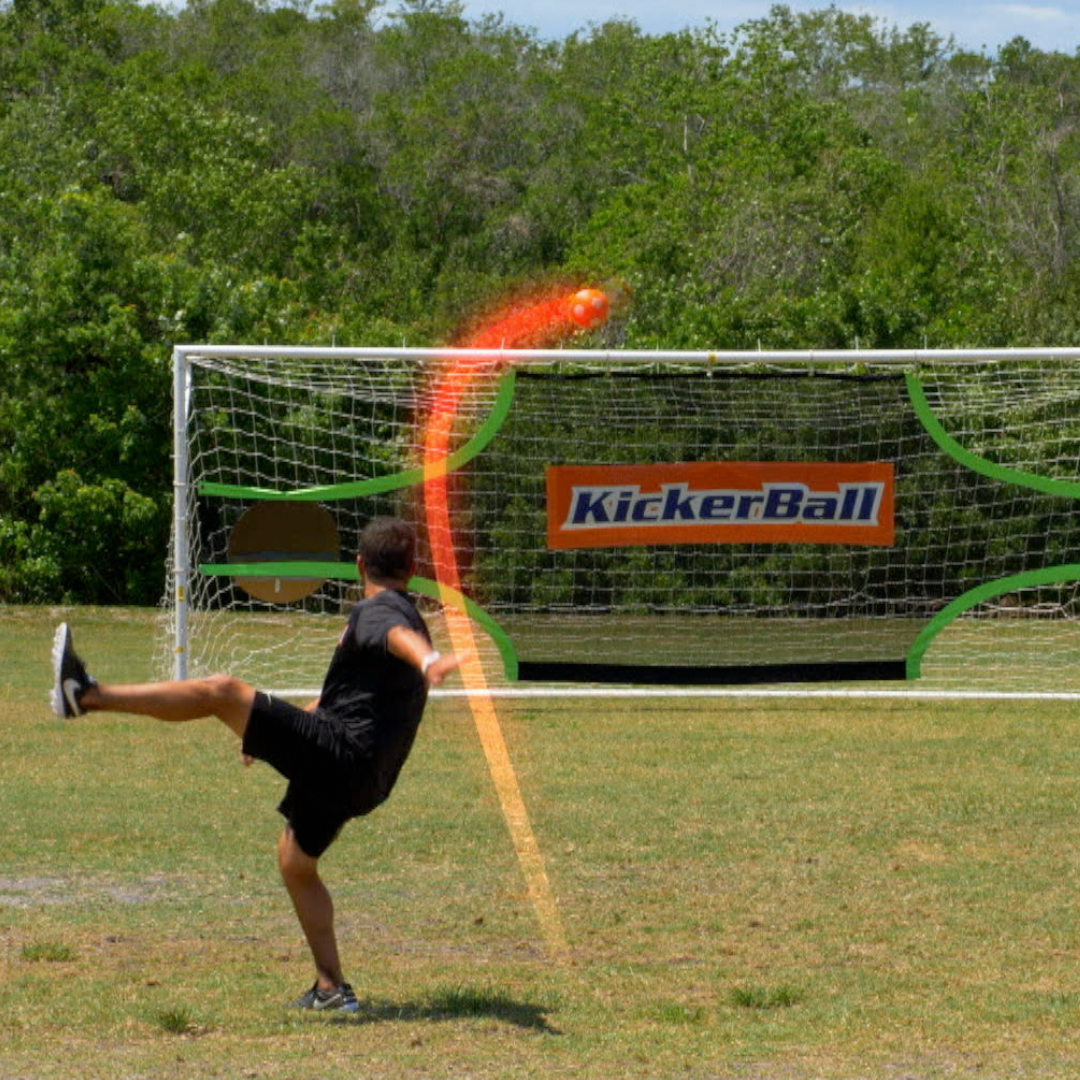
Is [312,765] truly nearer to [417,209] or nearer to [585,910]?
[585,910]

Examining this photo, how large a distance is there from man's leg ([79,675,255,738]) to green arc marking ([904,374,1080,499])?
962cm

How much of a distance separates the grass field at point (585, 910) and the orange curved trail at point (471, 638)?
0.30 feet

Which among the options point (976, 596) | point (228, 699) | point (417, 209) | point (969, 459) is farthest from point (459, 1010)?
point (417, 209)

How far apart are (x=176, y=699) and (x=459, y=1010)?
58.0 inches

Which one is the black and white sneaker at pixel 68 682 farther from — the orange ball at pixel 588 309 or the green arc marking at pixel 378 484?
the orange ball at pixel 588 309

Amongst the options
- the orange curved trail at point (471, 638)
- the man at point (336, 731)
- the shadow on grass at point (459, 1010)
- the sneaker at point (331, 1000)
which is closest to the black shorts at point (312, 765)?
the man at point (336, 731)

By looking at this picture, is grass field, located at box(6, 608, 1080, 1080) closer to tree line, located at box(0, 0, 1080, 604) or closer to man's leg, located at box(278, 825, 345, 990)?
man's leg, located at box(278, 825, 345, 990)

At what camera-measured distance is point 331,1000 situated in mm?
6551

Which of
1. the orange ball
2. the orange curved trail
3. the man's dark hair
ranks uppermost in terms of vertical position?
the orange ball

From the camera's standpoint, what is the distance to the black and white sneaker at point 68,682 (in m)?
6.11

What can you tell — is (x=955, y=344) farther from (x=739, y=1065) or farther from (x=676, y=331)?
(x=739, y=1065)

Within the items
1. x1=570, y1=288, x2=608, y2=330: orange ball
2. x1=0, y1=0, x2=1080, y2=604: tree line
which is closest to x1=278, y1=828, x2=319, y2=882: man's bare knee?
x1=570, y1=288, x2=608, y2=330: orange ball

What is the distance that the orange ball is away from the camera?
610 inches

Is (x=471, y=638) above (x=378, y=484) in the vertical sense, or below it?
below
